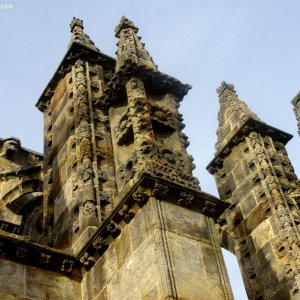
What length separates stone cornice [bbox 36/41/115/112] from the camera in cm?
1195

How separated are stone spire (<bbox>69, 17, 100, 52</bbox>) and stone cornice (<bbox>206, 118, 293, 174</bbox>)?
308 cm

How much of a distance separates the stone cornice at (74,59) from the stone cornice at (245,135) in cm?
276

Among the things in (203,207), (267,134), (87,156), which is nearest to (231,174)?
(267,134)

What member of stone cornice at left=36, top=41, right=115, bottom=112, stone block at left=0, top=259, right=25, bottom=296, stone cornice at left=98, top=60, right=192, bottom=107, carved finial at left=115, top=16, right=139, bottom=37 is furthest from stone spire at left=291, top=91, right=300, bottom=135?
stone block at left=0, top=259, right=25, bottom=296

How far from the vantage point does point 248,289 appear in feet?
35.6

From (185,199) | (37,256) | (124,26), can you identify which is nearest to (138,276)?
(185,199)

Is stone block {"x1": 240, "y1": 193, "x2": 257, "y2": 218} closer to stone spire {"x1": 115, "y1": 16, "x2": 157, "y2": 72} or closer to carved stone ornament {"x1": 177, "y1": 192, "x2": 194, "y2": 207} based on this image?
stone spire {"x1": 115, "y1": 16, "x2": 157, "y2": 72}

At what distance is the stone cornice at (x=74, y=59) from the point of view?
11945 millimetres

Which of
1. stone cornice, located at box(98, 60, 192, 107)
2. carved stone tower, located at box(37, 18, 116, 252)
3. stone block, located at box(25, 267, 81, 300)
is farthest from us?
stone cornice, located at box(98, 60, 192, 107)

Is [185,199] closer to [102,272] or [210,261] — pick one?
[210,261]

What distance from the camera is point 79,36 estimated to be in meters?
12.9

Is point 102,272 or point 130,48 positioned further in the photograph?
point 130,48

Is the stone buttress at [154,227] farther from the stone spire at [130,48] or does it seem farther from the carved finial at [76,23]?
the carved finial at [76,23]

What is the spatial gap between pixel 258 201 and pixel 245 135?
1.86 metres
